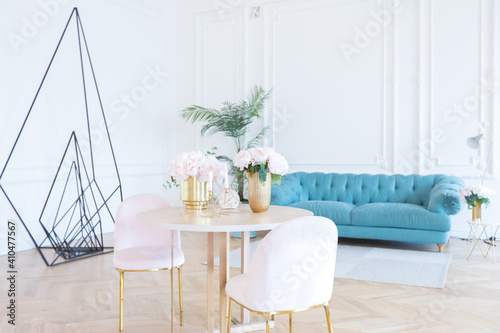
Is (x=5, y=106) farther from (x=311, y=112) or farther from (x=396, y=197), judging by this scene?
(x=396, y=197)

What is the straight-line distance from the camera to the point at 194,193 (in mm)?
2396

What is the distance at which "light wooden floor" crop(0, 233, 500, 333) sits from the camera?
8.36 ft

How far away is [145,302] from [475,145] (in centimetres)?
345

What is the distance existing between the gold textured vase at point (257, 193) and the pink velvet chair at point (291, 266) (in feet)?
2.07

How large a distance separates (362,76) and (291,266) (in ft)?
15.2

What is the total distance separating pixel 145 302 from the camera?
9.78ft

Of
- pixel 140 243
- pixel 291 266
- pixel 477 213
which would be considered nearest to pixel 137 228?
pixel 140 243

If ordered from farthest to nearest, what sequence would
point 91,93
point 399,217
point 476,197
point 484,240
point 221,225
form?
point 91,93 < point 484,240 < point 399,217 < point 476,197 < point 221,225

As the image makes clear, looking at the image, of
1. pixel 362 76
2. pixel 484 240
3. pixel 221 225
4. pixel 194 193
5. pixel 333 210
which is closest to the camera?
pixel 221 225

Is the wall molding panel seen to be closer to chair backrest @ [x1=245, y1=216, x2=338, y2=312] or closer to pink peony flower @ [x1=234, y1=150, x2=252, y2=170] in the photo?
pink peony flower @ [x1=234, y1=150, x2=252, y2=170]

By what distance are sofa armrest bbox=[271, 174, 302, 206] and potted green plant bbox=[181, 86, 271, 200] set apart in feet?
2.33

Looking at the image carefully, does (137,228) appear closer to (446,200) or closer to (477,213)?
(446,200)

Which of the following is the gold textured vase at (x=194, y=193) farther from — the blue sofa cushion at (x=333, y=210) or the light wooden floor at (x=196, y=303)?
the blue sofa cushion at (x=333, y=210)

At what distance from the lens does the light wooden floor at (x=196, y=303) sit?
2549 mm
